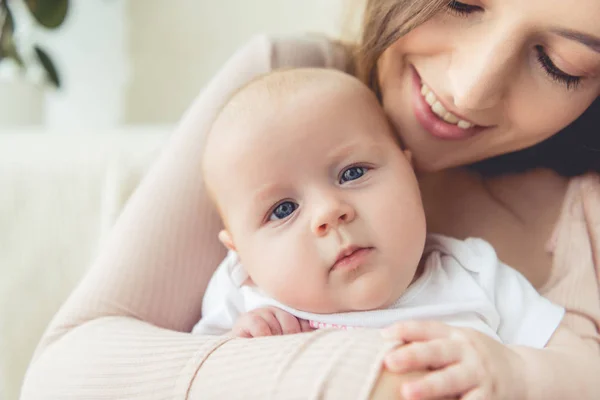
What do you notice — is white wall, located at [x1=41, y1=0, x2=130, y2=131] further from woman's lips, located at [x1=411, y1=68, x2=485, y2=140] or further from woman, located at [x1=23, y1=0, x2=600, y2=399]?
woman's lips, located at [x1=411, y1=68, x2=485, y2=140]

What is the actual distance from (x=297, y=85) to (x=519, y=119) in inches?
13.8

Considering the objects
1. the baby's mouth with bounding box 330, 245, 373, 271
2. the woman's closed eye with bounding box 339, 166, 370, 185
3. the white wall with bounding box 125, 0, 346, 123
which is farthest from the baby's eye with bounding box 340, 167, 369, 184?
the white wall with bounding box 125, 0, 346, 123

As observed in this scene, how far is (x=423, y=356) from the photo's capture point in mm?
618

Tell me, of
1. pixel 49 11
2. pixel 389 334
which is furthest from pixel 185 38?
pixel 389 334

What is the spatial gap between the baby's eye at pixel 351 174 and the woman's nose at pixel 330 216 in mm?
65

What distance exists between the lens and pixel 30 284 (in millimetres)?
1418

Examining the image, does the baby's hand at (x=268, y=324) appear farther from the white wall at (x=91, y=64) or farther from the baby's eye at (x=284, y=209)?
the white wall at (x=91, y=64)

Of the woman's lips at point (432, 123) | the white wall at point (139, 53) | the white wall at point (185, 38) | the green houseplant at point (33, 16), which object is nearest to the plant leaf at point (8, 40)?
the green houseplant at point (33, 16)

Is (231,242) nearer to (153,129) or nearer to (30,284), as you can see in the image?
(30,284)

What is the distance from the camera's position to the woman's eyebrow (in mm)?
779

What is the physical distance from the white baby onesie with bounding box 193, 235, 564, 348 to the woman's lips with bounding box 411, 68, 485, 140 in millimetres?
175

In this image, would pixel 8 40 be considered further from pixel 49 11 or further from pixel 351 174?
pixel 351 174

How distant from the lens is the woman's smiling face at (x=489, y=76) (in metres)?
0.80

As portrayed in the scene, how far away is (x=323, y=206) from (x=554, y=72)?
399 mm
